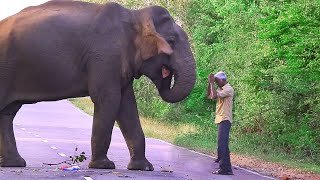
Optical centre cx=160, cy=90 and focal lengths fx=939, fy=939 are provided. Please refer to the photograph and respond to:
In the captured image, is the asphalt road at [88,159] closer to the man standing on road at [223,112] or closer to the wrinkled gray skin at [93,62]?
the man standing on road at [223,112]

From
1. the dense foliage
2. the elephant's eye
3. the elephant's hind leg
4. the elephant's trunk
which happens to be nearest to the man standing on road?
the elephant's trunk

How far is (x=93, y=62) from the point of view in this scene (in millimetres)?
17312

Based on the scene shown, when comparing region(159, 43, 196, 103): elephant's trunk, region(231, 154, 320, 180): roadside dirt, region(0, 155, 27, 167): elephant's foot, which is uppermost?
region(159, 43, 196, 103): elephant's trunk

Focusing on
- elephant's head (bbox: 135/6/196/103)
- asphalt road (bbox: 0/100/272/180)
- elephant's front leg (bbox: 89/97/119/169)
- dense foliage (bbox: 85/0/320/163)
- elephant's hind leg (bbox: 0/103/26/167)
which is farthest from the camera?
dense foliage (bbox: 85/0/320/163)

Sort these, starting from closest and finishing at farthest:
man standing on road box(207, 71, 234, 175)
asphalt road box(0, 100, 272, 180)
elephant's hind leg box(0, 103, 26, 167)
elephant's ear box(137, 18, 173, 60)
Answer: asphalt road box(0, 100, 272, 180) < elephant's hind leg box(0, 103, 26, 167) < elephant's ear box(137, 18, 173, 60) < man standing on road box(207, 71, 234, 175)

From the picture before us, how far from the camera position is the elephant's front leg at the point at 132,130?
699 inches

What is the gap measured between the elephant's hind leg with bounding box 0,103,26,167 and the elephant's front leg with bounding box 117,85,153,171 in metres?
2.05

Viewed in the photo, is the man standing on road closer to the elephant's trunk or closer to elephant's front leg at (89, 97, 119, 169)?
the elephant's trunk

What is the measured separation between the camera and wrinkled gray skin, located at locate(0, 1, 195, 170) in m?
17.2

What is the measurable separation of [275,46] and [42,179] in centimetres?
1223

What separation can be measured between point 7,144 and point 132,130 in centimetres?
242

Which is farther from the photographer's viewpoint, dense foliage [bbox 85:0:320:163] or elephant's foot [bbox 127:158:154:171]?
dense foliage [bbox 85:0:320:163]

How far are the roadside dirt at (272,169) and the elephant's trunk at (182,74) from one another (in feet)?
8.57

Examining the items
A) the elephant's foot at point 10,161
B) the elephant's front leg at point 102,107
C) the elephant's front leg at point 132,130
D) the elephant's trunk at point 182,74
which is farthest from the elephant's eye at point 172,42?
the elephant's foot at point 10,161
